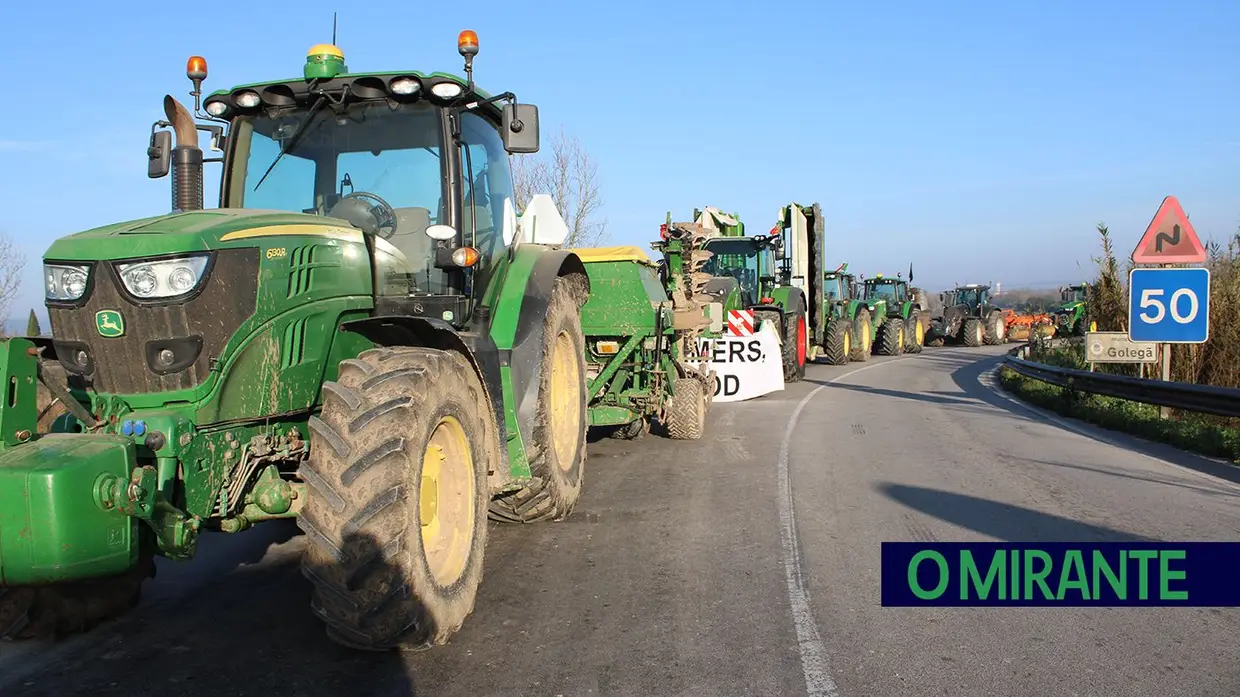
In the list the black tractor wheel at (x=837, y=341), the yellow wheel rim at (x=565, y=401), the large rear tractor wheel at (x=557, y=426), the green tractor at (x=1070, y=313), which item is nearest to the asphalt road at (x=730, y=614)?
the large rear tractor wheel at (x=557, y=426)

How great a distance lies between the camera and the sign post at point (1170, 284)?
10273 millimetres

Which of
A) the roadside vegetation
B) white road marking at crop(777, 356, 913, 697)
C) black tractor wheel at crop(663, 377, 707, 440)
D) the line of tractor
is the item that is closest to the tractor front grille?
the line of tractor

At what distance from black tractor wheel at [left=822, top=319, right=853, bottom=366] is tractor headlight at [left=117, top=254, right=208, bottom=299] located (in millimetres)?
20737

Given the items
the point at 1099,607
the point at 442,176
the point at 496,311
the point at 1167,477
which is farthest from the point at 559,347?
the point at 1167,477

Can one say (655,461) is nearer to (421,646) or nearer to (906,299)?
(421,646)

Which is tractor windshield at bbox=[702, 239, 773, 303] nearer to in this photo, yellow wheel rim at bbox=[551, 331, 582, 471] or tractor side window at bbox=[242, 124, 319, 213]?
yellow wheel rim at bbox=[551, 331, 582, 471]

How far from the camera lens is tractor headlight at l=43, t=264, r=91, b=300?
3924mm

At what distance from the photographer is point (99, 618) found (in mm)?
4648

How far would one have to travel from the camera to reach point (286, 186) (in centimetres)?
530

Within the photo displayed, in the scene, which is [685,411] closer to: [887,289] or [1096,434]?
[1096,434]

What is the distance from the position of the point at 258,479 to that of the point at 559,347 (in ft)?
9.61

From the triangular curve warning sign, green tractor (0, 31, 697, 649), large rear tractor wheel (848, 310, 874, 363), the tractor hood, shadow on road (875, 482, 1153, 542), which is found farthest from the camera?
large rear tractor wheel (848, 310, 874, 363)

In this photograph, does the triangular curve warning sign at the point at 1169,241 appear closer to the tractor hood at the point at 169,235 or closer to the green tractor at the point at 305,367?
the green tractor at the point at 305,367

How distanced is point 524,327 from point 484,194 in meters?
0.87
